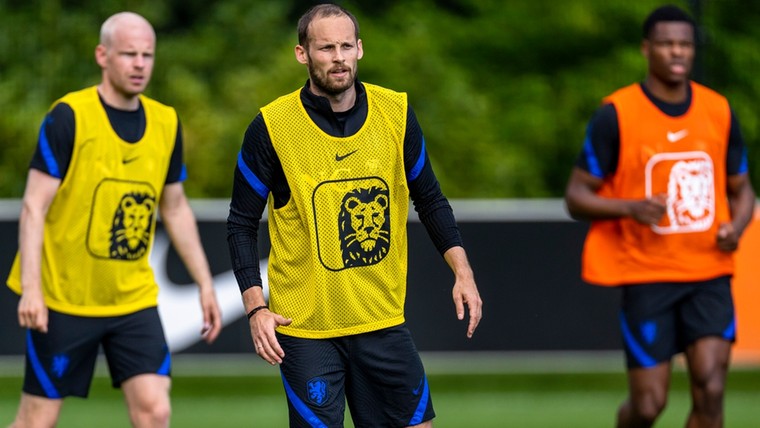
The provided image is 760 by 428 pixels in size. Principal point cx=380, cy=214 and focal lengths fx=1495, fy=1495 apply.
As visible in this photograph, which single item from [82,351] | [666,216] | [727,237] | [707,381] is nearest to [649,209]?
[666,216]

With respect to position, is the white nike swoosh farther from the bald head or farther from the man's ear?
the man's ear

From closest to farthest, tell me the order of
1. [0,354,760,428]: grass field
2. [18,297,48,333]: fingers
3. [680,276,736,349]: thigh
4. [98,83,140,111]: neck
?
[18,297,48,333]: fingers < [98,83,140,111]: neck < [680,276,736,349]: thigh < [0,354,760,428]: grass field

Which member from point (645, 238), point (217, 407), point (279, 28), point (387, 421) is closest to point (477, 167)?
point (279, 28)

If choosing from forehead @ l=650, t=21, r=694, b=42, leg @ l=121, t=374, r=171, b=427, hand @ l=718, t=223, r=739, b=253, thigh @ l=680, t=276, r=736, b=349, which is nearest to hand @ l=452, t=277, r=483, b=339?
leg @ l=121, t=374, r=171, b=427

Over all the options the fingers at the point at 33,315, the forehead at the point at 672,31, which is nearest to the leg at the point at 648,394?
the forehead at the point at 672,31

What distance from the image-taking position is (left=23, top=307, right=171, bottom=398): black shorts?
22.1 ft

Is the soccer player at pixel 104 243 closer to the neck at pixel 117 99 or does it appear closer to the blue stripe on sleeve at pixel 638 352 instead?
the neck at pixel 117 99

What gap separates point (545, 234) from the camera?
10.6m

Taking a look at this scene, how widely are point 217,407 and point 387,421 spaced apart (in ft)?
15.5

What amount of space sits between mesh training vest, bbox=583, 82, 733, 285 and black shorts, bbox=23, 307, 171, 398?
2.22 m

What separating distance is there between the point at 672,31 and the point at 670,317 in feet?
4.59

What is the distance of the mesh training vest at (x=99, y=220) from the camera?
21.9 feet

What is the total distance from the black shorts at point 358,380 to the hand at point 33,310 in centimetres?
139

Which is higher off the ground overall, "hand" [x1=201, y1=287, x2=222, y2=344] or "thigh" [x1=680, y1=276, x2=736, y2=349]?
"hand" [x1=201, y1=287, x2=222, y2=344]
